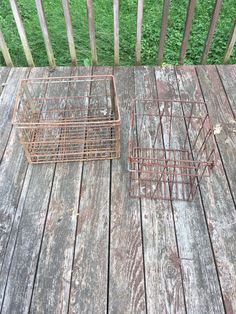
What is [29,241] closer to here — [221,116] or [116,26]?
[221,116]

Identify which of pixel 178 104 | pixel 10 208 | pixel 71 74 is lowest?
pixel 10 208

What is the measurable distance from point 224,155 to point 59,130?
88 cm

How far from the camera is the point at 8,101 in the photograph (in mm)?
1889

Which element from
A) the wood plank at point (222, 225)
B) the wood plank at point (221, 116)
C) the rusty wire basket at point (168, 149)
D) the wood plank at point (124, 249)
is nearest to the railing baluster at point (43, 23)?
the rusty wire basket at point (168, 149)

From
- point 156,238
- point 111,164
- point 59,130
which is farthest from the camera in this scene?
point 59,130

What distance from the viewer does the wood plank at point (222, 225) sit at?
1183 millimetres

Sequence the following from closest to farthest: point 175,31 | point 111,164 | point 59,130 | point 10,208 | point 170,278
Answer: point 170,278
point 10,208
point 111,164
point 59,130
point 175,31

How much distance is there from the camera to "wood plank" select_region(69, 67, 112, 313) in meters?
1.15

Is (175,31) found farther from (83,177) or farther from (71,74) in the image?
(83,177)

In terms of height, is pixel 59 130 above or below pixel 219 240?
above

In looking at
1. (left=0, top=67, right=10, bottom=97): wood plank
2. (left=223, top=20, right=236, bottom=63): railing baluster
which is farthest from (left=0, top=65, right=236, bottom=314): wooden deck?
(left=223, top=20, right=236, bottom=63): railing baluster

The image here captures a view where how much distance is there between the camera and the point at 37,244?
4.23 feet

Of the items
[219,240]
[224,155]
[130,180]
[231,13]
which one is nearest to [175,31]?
[231,13]

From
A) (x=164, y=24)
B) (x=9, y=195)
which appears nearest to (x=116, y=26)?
(x=164, y=24)
